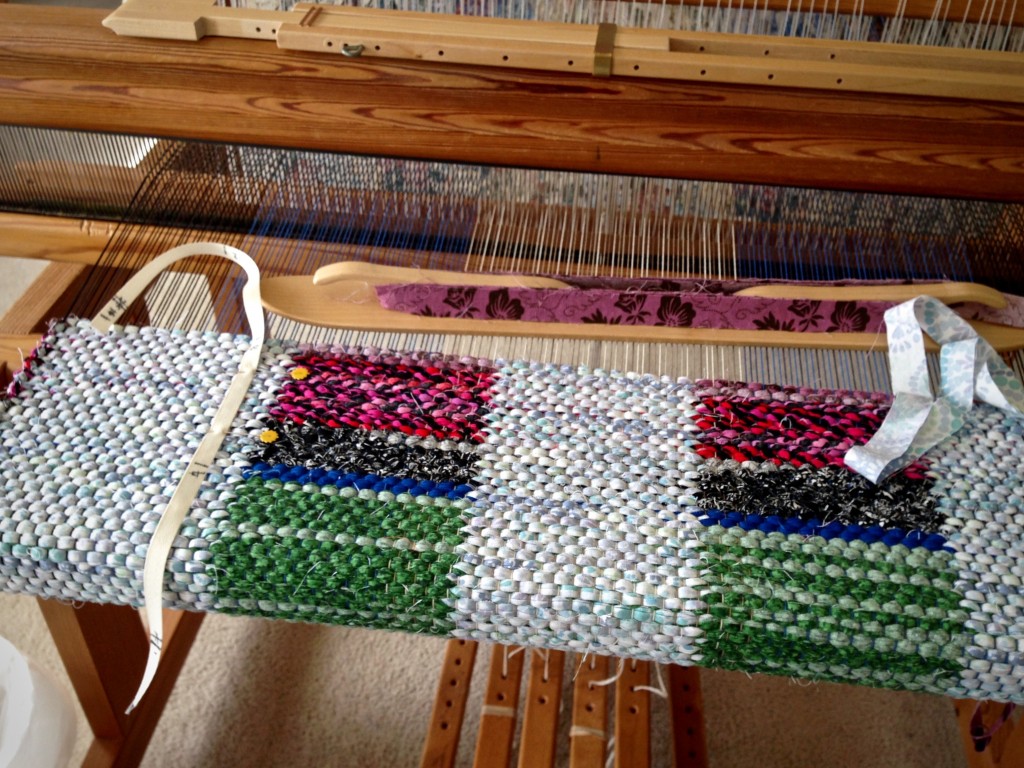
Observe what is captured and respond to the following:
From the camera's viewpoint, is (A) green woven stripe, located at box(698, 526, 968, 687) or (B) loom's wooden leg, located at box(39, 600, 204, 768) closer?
(A) green woven stripe, located at box(698, 526, 968, 687)

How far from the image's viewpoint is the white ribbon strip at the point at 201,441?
0.77 m

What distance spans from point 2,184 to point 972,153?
4.28 feet

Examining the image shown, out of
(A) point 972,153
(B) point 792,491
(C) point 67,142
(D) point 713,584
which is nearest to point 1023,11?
(A) point 972,153

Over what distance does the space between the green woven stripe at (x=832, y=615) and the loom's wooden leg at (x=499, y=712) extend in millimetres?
428

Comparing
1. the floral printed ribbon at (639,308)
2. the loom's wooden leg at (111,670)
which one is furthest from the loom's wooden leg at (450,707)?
the floral printed ribbon at (639,308)

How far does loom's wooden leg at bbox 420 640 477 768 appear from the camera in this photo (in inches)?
46.7

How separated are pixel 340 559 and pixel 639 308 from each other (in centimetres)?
45

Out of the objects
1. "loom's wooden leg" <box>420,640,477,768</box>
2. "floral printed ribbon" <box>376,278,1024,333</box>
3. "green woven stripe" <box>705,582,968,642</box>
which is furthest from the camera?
"loom's wooden leg" <box>420,640,477,768</box>

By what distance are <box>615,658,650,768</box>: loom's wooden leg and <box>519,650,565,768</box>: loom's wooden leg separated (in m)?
0.08

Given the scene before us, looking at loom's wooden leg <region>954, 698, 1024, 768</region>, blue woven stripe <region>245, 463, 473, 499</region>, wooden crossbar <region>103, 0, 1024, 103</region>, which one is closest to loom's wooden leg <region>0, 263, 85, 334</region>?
wooden crossbar <region>103, 0, 1024, 103</region>

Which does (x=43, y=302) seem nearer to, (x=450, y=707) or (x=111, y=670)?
(x=111, y=670)

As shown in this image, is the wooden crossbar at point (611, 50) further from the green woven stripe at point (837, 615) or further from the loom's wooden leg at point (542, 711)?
the loom's wooden leg at point (542, 711)

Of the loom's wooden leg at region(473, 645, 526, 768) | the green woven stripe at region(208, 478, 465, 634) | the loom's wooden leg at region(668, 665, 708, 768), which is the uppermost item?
the green woven stripe at region(208, 478, 465, 634)

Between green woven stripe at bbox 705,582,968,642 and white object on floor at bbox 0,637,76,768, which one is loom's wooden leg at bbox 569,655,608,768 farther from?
white object on floor at bbox 0,637,76,768
